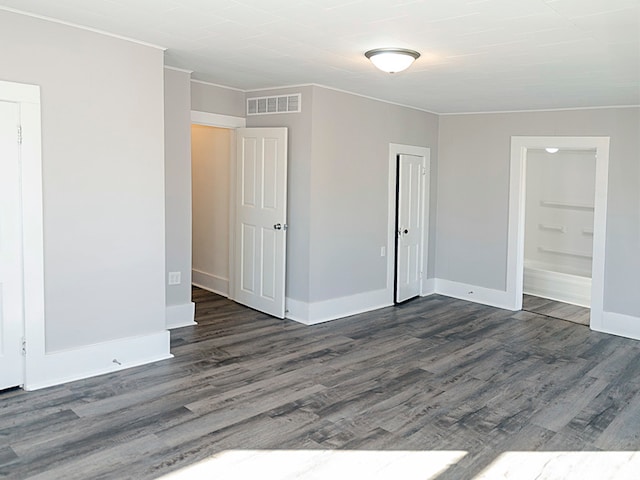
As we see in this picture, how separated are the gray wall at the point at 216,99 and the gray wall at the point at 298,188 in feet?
0.94

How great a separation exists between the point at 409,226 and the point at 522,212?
4.39ft

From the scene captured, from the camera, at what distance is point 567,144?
19.8 ft

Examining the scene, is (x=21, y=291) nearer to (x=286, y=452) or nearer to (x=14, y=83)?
(x=14, y=83)

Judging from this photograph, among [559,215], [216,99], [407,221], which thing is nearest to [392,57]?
[216,99]

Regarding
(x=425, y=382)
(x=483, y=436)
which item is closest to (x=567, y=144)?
(x=425, y=382)

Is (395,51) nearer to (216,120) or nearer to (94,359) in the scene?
(216,120)

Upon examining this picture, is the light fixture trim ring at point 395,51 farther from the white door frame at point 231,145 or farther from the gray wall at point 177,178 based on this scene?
the white door frame at point 231,145

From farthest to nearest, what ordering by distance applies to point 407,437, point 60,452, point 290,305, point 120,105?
point 290,305, point 120,105, point 407,437, point 60,452

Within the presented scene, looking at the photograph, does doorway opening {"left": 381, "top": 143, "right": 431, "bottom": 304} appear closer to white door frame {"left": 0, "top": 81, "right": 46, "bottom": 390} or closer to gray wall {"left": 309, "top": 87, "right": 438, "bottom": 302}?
gray wall {"left": 309, "top": 87, "right": 438, "bottom": 302}

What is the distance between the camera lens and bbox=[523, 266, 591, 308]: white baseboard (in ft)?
23.5

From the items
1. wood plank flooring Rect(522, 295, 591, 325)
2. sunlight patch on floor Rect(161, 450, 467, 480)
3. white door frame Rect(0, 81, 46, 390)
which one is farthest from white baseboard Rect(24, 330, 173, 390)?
wood plank flooring Rect(522, 295, 591, 325)

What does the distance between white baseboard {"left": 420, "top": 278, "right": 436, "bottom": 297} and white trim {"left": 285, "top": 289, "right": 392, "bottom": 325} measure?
106cm

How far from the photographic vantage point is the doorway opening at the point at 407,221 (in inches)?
253

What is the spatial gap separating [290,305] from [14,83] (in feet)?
10.8
